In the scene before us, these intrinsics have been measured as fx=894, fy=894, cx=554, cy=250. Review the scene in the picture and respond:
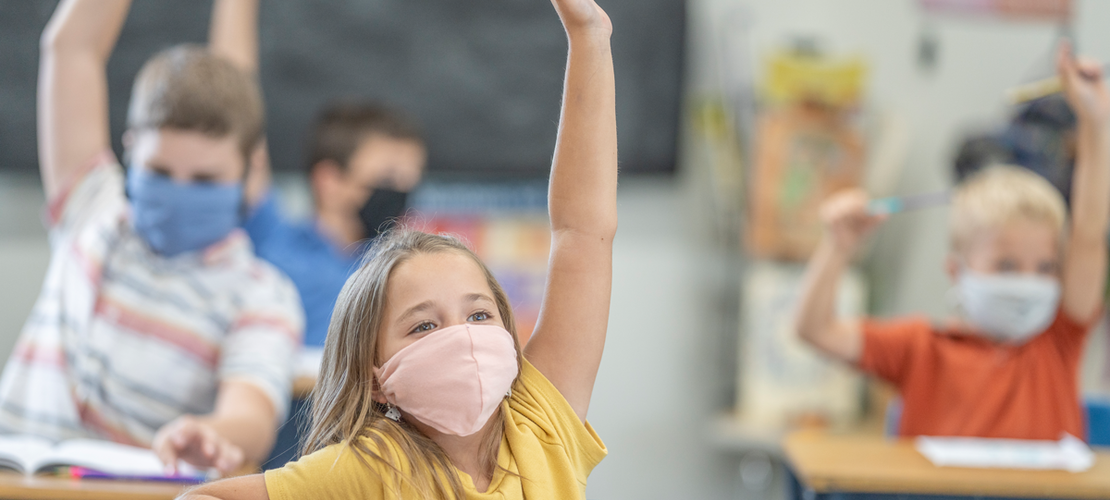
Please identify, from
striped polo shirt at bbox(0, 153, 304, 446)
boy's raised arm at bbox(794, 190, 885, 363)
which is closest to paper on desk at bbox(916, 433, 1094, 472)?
boy's raised arm at bbox(794, 190, 885, 363)

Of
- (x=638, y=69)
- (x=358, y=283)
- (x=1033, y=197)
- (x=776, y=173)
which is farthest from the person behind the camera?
(x=638, y=69)

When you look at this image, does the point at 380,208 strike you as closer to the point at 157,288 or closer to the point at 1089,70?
the point at 157,288

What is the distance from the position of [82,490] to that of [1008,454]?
5.09ft

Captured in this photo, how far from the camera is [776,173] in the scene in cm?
297

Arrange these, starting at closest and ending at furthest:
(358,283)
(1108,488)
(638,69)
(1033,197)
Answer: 1. (358,283)
2. (1108,488)
3. (1033,197)
4. (638,69)

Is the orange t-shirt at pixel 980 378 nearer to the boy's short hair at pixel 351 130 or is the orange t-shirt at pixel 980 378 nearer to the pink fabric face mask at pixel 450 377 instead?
the pink fabric face mask at pixel 450 377

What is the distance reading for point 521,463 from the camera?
0.94 m

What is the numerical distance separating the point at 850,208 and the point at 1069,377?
1.98 feet

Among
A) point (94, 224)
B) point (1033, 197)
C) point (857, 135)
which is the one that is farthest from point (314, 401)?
point (857, 135)

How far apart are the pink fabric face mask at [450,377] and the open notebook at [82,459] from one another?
1.77 ft

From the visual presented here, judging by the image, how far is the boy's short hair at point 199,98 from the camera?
1.50m

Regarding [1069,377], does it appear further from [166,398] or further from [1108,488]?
[166,398]

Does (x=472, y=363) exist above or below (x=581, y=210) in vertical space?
below

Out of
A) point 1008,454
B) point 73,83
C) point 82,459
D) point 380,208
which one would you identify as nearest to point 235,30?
point 73,83
